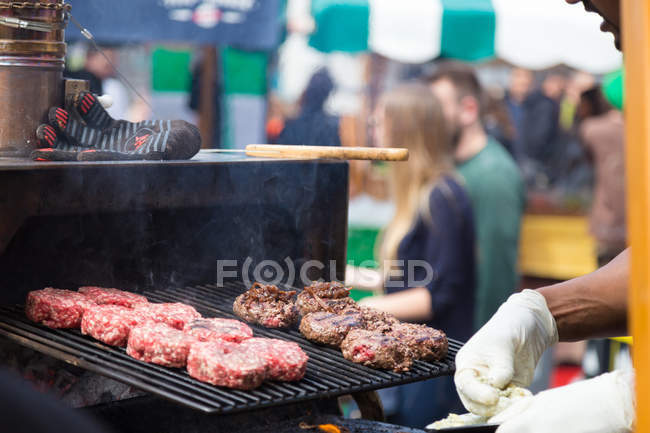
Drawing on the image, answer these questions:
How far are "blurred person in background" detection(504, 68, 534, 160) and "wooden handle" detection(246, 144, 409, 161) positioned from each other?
33.0ft

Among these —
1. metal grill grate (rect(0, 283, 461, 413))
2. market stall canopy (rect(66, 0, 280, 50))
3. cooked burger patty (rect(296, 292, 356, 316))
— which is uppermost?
market stall canopy (rect(66, 0, 280, 50))

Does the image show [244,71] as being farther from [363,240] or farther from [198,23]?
[363,240]

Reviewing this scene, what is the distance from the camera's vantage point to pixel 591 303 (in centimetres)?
290

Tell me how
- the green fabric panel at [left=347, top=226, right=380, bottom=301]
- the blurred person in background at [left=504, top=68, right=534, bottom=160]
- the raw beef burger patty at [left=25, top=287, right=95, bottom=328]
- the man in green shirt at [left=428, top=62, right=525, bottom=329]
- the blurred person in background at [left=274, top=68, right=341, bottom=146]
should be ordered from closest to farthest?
the raw beef burger patty at [left=25, top=287, right=95, bottom=328] → the blurred person in background at [left=274, top=68, right=341, bottom=146] → the man in green shirt at [left=428, top=62, right=525, bottom=329] → the green fabric panel at [left=347, top=226, right=380, bottom=301] → the blurred person in background at [left=504, top=68, right=534, bottom=160]

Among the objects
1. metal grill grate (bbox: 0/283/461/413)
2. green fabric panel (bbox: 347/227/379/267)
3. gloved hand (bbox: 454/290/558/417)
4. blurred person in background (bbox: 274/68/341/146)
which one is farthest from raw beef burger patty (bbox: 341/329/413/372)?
green fabric panel (bbox: 347/227/379/267)

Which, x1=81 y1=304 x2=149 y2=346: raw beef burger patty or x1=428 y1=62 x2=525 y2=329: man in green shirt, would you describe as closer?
x1=81 y1=304 x2=149 y2=346: raw beef burger patty

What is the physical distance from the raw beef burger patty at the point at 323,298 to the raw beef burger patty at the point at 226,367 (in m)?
0.66

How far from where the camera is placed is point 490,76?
1318cm

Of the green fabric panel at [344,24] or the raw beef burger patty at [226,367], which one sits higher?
the green fabric panel at [344,24]

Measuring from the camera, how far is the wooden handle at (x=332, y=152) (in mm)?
3162

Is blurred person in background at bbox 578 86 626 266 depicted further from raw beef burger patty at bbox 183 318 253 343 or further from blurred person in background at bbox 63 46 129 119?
raw beef burger patty at bbox 183 318 253 343

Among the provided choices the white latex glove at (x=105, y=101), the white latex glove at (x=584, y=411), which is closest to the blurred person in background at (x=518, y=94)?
the white latex glove at (x=105, y=101)

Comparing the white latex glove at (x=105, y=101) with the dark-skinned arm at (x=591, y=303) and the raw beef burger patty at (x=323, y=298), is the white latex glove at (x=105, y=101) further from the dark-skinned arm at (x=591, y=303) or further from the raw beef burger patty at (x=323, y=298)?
the dark-skinned arm at (x=591, y=303)

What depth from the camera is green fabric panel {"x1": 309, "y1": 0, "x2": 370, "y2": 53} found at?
24.6 ft
